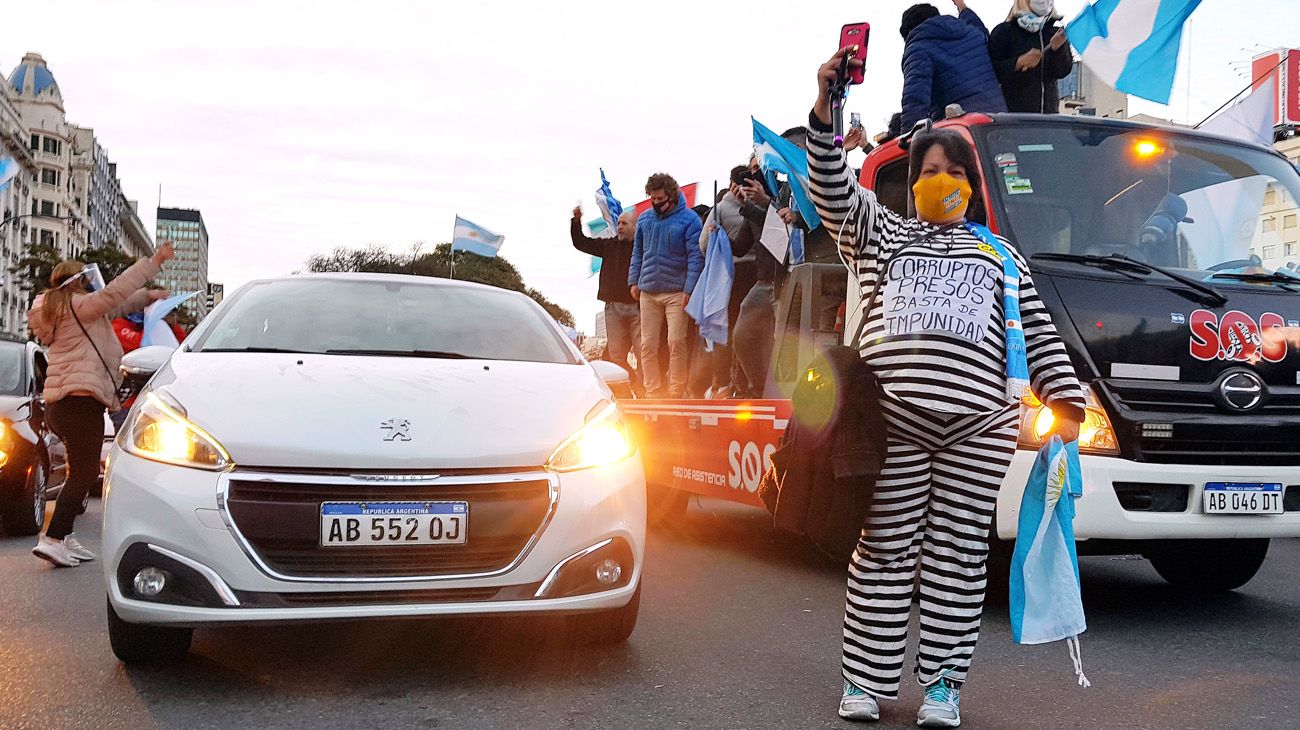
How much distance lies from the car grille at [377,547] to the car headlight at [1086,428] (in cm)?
→ 202

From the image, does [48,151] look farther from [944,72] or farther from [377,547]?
[377,547]

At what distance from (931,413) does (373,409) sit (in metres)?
1.84

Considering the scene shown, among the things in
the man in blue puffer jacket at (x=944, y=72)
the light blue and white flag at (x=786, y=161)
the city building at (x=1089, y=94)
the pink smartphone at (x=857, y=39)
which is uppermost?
the city building at (x=1089, y=94)

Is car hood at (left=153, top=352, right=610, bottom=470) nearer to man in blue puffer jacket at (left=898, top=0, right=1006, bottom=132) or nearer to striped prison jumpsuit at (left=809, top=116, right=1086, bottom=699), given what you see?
striped prison jumpsuit at (left=809, top=116, right=1086, bottom=699)

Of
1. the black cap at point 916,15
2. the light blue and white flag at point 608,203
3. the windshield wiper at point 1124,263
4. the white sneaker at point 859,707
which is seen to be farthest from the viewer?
the light blue and white flag at point 608,203

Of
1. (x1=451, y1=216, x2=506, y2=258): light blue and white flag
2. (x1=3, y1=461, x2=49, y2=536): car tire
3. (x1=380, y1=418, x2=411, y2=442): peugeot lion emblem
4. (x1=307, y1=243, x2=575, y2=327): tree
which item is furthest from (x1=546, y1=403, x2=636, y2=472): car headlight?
(x1=307, y1=243, x2=575, y2=327): tree

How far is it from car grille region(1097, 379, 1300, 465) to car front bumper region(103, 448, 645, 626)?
2.24 meters

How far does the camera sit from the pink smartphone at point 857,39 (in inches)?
144

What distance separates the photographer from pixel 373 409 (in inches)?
166

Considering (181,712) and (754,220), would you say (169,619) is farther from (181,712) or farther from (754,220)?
(754,220)

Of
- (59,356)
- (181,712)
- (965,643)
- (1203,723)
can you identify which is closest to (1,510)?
(59,356)

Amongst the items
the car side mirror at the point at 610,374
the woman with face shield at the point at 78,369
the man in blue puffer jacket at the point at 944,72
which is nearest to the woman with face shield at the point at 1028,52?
the man in blue puffer jacket at the point at 944,72

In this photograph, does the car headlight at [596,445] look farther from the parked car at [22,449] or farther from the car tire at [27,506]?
the car tire at [27,506]

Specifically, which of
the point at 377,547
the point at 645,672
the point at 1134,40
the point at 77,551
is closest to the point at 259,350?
the point at 377,547
